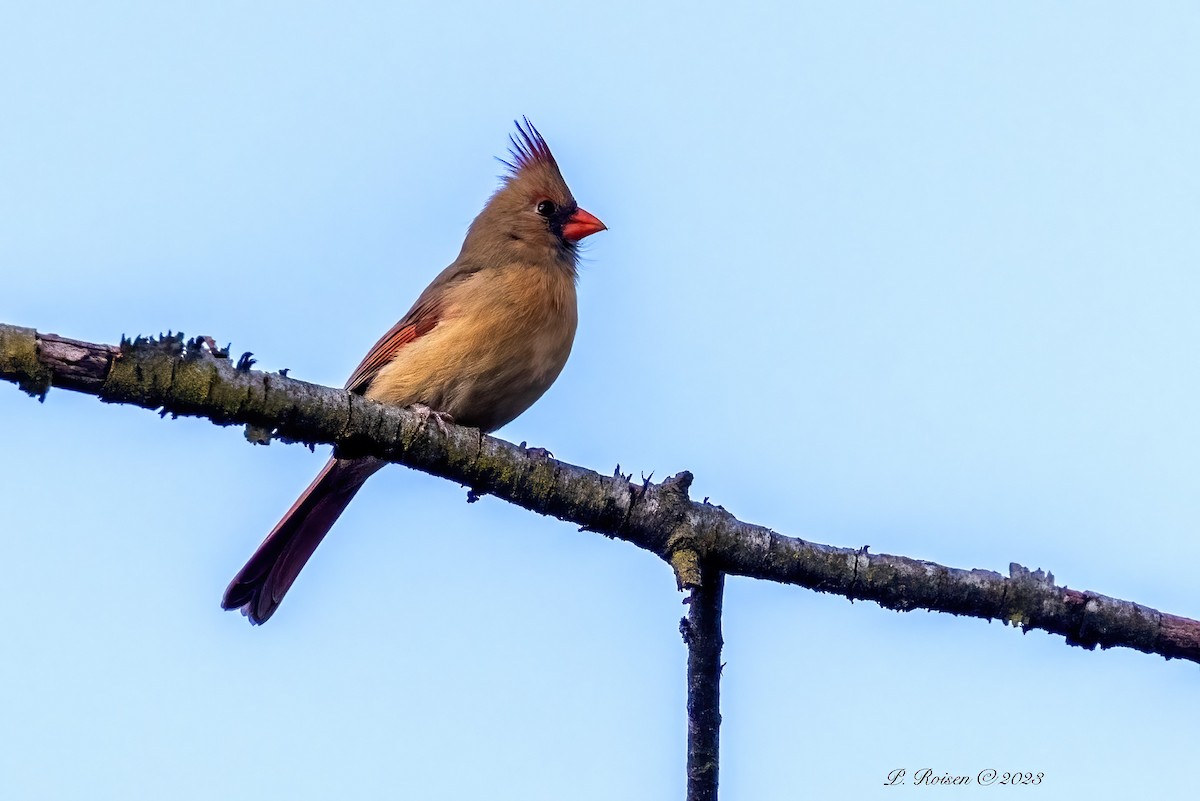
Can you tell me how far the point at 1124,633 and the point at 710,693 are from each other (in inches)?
42.5

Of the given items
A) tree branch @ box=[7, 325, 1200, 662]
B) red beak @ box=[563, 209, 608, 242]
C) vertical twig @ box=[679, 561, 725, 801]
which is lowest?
vertical twig @ box=[679, 561, 725, 801]

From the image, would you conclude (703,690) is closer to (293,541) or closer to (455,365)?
(455,365)

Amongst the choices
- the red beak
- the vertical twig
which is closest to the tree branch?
the vertical twig

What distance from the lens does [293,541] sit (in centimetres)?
482

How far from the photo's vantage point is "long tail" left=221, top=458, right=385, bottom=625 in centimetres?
473

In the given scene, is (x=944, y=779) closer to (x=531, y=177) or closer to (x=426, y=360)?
(x=426, y=360)

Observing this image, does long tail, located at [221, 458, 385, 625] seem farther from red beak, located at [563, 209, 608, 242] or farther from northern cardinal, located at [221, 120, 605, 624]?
red beak, located at [563, 209, 608, 242]

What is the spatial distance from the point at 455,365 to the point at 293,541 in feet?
3.06

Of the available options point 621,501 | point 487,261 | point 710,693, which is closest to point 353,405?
point 621,501

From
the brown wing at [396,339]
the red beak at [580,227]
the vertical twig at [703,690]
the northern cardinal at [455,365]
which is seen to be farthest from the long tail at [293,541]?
the vertical twig at [703,690]

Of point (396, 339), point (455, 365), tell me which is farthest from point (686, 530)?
point (396, 339)

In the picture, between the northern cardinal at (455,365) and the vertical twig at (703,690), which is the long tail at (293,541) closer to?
the northern cardinal at (455,365)

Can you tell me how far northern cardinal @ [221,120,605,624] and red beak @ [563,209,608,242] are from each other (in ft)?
1.08

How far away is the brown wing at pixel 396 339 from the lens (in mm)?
4844
